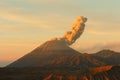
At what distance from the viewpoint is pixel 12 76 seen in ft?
631

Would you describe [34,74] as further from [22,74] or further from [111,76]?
[111,76]

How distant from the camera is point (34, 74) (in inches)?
7677

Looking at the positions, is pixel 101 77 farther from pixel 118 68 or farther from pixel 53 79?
pixel 53 79

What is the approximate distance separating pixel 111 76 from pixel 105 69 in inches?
269

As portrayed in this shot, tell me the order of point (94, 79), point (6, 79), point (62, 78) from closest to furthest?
point (94, 79) < point (62, 78) < point (6, 79)

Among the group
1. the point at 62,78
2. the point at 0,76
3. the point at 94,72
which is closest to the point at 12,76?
the point at 0,76

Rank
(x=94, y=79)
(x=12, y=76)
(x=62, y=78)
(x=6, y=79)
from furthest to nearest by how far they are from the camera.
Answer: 1. (x=12, y=76)
2. (x=6, y=79)
3. (x=62, y=78)
4. (x=94, y=79)

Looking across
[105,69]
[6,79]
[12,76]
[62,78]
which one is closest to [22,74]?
[12,76]

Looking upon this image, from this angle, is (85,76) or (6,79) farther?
(6,79)

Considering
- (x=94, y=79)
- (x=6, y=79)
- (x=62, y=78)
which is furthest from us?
(x=6, y=79)

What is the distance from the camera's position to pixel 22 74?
7864 inches

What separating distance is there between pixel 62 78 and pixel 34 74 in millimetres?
41825

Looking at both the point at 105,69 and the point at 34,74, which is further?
the point at 34,74

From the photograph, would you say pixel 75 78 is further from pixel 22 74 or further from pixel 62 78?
pixel 22 74
